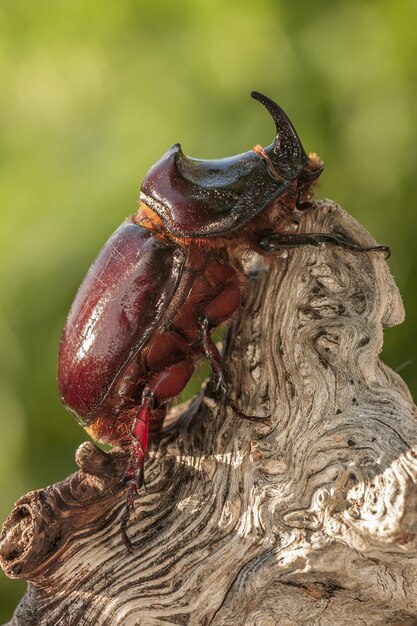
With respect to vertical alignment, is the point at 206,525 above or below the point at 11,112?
below

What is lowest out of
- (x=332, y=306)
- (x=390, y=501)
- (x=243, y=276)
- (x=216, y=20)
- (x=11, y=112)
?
(x=390, y=501)

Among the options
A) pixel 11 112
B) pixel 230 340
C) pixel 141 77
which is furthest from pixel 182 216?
pixel 11 112

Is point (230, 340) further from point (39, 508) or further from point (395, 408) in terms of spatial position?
point (39, 508)

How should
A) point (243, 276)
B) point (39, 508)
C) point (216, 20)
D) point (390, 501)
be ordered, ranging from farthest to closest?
point (216, 20) → point (243, 276) → point (39, 508) → point (390, 501)

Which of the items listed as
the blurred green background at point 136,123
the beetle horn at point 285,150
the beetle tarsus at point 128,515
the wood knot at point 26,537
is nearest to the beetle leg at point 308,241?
the beetle horn at point 285,150

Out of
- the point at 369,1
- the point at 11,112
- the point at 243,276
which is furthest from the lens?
the point at 11,112

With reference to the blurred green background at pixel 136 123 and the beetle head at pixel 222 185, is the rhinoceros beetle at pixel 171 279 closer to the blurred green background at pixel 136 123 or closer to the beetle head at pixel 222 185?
the beetle head at pixel 222 185

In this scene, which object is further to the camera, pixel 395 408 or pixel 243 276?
pixel 243 276

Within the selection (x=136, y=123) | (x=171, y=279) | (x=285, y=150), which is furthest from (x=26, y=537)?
(x=136, y=123)
